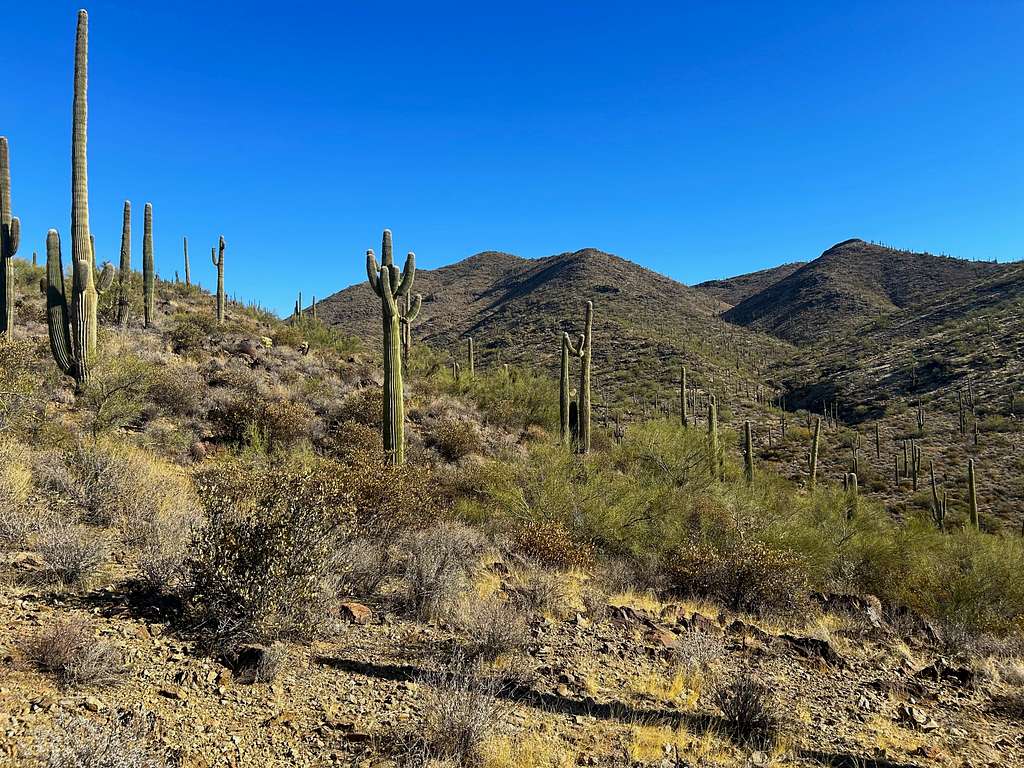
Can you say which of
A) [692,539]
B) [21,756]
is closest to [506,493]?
[692,539]

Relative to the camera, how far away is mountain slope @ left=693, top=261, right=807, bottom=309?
248 ft

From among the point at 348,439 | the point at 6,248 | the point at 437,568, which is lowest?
the point at 437,568

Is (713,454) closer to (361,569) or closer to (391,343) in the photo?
(391,343)

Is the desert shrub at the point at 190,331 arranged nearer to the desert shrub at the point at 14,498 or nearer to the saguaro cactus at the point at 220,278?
the saguaro cactus at the point at 220,278

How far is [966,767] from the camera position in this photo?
14.3 ft

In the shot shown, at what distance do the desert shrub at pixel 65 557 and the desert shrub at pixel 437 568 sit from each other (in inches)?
112

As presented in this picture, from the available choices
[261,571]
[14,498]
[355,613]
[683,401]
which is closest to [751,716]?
[355,613]

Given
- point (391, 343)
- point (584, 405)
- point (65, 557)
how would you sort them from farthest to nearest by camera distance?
point (584, 405) < point (391, 343) < point (65, 557)

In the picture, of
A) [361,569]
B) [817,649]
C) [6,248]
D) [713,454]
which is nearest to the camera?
[361,569]

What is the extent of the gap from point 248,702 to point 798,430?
32.5m

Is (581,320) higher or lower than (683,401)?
higher

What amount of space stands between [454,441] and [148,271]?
501 inches

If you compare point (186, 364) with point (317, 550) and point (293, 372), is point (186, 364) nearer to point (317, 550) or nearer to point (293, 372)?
point (293, 372)

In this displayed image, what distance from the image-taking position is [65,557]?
459 cm
